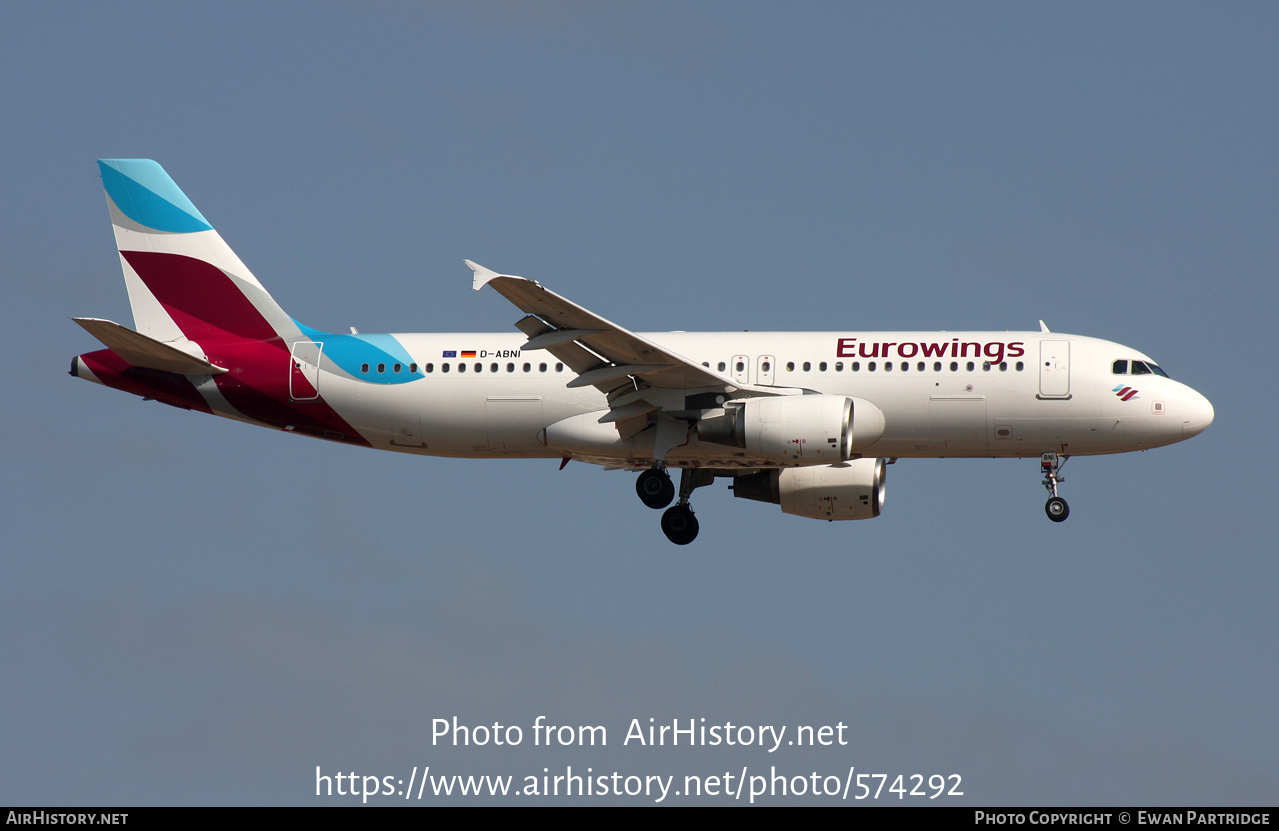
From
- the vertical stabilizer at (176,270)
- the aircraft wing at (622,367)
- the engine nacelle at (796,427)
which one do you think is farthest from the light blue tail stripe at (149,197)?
the engine nacelle at (796,427)

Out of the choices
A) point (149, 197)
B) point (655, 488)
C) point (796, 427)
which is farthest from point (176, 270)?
point (796, 427)

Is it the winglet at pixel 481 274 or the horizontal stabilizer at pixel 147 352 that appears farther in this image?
the horizontal stabilizer at pixel 147 352

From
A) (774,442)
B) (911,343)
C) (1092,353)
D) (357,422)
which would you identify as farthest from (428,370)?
(1092,353)

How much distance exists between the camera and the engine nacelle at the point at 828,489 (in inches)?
1673

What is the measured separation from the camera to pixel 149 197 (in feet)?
145

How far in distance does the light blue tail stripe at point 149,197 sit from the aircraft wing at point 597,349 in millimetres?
12348

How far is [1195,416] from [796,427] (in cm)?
949

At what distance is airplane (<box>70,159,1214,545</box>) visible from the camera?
125ft

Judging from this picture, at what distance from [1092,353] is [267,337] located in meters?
20.3

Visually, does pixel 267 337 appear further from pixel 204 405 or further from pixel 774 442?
pixel 774 442

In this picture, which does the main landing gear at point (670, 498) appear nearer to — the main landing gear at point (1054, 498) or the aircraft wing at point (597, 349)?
the aircraft wing at point (597, 349)

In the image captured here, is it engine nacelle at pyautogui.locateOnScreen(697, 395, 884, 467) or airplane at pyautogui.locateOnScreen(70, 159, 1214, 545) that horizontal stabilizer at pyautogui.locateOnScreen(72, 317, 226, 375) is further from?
engine nacelle at pyautogui.locateOnScreen(697, 395, 884, 467)

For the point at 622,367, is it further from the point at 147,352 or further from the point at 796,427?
the point at 147,352

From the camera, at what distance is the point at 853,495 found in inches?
1676
